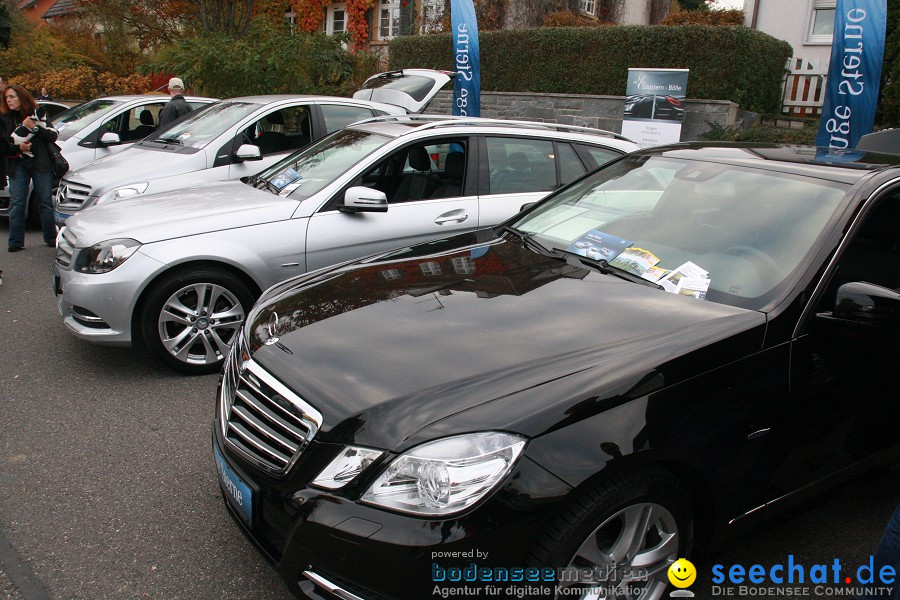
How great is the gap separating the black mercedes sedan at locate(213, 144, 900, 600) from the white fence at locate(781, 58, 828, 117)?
11.2m

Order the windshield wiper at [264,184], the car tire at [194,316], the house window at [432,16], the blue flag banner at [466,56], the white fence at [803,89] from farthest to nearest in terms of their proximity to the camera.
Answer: the house window at [432,16]
the white fence at [803,89]
the blue flag banner at [466,56]
the windshield wiper at [264,184]
the car tire at [194,316]

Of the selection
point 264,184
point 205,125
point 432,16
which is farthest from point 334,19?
point 264,184

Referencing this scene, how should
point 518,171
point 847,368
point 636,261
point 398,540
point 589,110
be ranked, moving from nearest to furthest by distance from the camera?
point 398,540
point 847,368
point 636,261
point 518,171
point 589,110

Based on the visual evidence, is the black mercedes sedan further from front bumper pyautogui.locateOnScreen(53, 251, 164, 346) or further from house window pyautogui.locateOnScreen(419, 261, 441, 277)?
front bumper pyautogui.locateOnScreen(53, 251, 164, 346)

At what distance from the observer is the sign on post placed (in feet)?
38.4

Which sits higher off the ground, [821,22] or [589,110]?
[821,22]

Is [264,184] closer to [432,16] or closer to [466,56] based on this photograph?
[466,56]

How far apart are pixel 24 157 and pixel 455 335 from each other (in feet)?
24.1

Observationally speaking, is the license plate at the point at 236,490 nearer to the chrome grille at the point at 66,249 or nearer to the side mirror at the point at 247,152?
the chrome grille at the point at 66,249

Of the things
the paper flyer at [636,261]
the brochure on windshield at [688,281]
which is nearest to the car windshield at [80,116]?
the paper flyer at [636,261]

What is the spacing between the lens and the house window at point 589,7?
21.6 metres

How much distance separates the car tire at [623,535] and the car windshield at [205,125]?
6540mm

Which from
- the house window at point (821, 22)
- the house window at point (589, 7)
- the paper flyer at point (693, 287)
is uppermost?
the house window at point (589, 7)

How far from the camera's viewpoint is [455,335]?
265 cm
